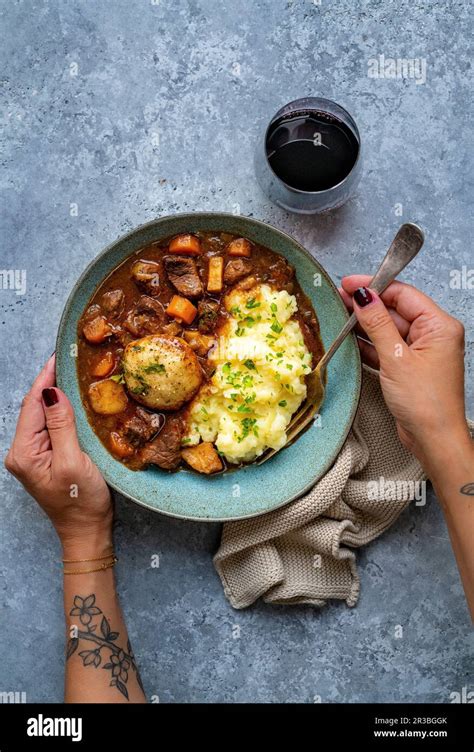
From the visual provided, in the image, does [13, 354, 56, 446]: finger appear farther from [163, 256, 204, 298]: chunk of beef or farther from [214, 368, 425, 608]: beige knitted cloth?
[214, 368, 425, 608]: beige knitted cloth

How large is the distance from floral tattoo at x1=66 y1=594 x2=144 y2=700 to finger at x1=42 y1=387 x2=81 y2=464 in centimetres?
77

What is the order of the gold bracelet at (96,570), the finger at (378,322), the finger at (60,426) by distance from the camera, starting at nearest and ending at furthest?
the finger at (378,322)
the finger at (60,426)
the gold bracelet at (96,570)

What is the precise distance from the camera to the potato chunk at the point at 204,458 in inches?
143

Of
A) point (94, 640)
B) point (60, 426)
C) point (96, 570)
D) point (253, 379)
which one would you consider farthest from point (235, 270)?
point (94, 640)

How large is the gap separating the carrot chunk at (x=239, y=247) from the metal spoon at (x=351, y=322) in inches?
24.5

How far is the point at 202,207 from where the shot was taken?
3902mm

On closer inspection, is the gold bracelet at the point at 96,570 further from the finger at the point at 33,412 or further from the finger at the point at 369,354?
the finger at the point at 369,354

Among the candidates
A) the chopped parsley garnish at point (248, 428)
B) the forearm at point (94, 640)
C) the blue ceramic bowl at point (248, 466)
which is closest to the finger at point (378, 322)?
the blue ceramic bowl at point (248, 466)

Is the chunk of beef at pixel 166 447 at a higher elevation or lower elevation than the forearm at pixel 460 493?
higher

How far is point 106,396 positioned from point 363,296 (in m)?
1.35

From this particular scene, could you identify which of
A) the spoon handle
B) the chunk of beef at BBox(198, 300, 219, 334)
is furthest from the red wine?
the chunk of beef at BBox(198, 300, 219, 334)

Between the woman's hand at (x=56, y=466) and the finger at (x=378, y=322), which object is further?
the woman's hand at (x=56, y=466)

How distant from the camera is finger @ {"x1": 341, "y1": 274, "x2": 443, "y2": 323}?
3.53m

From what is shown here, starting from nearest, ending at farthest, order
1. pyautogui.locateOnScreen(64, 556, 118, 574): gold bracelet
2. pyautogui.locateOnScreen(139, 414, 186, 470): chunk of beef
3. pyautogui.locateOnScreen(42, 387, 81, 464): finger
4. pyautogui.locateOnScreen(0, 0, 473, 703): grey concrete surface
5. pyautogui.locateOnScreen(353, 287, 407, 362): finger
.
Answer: pyautogui.locateOnScreen(353, 287, 407, 362): finger < pyautogui.locateOnScreen(42, 387, 81, 464): finger < pyautogui.locateOnScreen(139, 414, 186, 470): chunk of beef < pyautogui.locateOnScreen(64, 556, 118, 574): gold bracelet < pyautogui.locateOnScreen(0, 0, 473, 703): grey concrete surface
